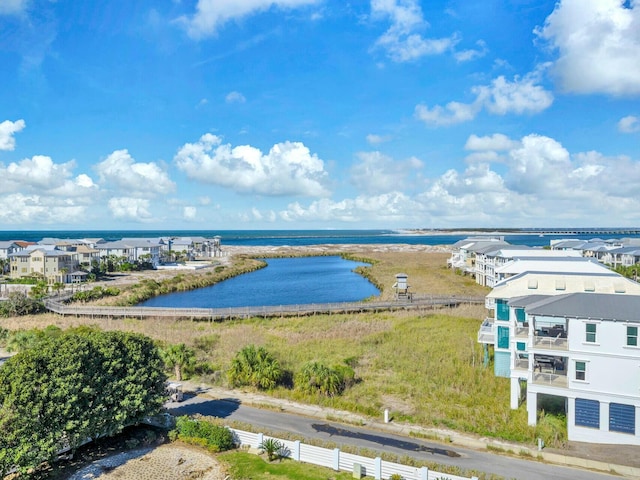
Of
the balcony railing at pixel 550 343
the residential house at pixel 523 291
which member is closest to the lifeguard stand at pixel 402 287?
the residential house at pixel 523 291

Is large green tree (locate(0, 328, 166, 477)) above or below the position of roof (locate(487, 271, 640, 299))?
below

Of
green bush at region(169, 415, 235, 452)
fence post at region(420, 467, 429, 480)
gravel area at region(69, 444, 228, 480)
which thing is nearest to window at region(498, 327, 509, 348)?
fence post at region(420, 467, 429, 480)

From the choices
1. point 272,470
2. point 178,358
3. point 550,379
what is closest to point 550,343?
point 550,379

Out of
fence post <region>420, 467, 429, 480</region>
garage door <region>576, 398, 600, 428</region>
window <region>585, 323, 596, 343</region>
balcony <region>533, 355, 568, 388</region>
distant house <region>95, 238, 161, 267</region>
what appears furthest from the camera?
distant house <region>95, 238, 161, 267</region>

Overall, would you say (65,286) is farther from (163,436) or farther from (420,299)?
(163,436)

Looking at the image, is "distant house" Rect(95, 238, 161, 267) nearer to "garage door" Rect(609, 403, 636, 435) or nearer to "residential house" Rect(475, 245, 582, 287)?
"residential house" Rect(475, 245, 582, 287)

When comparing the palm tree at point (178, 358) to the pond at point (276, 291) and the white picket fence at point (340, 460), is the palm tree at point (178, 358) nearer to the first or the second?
the white picket fence at point (340, 460)
